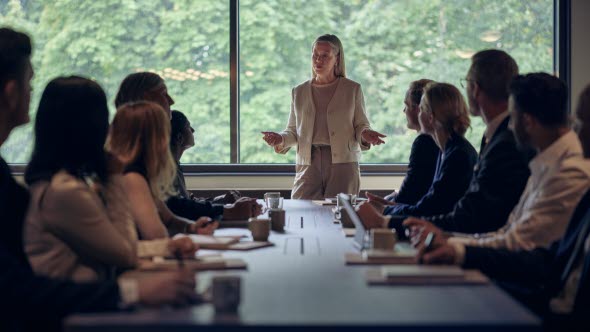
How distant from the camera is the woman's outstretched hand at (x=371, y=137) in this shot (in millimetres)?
5484

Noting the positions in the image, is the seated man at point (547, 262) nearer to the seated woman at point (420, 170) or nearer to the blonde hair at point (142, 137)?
the blonde hair at point (142, 137)

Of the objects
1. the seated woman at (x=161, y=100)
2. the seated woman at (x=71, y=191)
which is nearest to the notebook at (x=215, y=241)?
the seated woman at (x=71, y=191)

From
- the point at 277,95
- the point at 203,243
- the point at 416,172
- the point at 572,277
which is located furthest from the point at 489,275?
the point at 277,95

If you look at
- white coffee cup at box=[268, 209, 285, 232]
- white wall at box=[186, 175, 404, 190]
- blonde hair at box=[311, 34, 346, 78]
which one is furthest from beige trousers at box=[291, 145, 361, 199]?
white coffee cup at box=[268, 209, 285, 232]

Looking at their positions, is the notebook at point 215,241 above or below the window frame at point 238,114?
below

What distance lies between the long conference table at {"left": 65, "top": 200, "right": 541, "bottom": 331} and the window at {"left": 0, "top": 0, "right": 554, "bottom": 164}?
4.31 meters

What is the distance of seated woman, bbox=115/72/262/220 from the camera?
155 inches

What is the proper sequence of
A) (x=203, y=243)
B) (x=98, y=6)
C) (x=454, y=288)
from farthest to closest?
1. (x=98, y=6)
2. (x=203, y=243)
3. (x=454, y=288)

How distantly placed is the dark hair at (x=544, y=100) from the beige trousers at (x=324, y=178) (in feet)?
9.38

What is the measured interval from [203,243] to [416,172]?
1805mm

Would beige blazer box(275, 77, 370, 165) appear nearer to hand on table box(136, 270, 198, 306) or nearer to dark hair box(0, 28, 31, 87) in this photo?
dark hair box(0, 28, 31, 87)

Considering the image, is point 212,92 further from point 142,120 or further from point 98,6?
point 142,120

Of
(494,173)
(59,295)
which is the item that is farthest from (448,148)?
(59,295)

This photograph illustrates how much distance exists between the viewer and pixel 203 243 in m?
2.98
